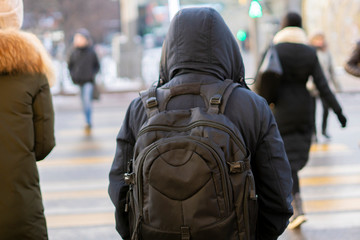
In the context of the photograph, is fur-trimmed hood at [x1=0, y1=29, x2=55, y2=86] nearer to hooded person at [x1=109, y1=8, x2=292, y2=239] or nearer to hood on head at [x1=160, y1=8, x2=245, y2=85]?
hooded person at [x1=109, y1=8, x2=292, y2=239]

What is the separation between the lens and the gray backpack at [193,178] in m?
2.28

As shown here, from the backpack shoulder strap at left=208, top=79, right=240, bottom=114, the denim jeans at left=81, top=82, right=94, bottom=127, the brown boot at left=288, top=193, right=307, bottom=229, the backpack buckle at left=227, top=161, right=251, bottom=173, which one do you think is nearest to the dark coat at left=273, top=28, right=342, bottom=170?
the brown boot at left=288, top=193, right=307, bottom=229

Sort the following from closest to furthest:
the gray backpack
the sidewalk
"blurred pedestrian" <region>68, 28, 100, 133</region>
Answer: the gray backpack < "blurred pedestrian" <region>68, 28, 100, 133</region> < the sidewalk

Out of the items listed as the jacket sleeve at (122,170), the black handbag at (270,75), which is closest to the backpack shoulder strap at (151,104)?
the jacket sleeve at (122,170)

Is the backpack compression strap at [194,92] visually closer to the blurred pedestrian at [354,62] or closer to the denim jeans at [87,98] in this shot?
the blurred pedestrian at [354,62]

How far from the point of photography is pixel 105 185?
7.42 m

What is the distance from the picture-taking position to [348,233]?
17.1 feet

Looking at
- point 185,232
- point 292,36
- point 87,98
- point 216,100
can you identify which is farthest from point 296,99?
point 87,98

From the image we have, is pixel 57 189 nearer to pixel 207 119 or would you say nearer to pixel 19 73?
pixel 19 73

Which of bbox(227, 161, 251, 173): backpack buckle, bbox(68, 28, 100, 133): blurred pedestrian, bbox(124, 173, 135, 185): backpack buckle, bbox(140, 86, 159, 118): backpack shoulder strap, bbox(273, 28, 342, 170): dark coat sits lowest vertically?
bbox(68, 28, 100, 133): blurred pedestrian

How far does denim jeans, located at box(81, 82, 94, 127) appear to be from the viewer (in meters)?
11.8

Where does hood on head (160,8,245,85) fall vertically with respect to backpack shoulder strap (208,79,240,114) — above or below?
above

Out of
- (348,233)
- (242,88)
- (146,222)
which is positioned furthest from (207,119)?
(348,233)

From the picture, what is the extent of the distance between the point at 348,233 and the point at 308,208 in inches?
35.2
